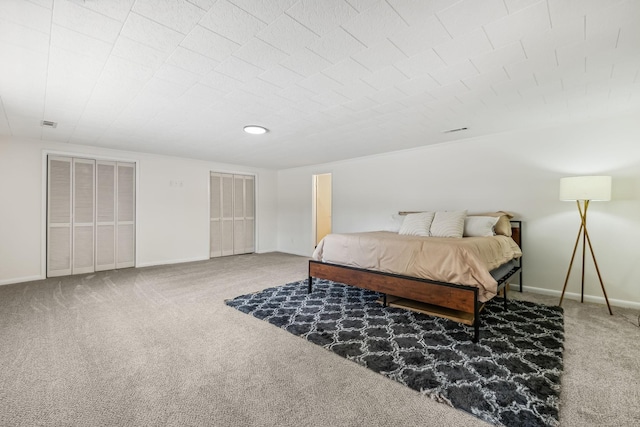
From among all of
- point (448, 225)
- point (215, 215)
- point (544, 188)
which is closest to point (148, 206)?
point (215, 215)

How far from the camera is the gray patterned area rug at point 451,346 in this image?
1670 mm

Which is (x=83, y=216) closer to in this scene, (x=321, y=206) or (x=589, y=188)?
(x=321, y=206)

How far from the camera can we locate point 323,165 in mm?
6562

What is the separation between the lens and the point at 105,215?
5.09 m

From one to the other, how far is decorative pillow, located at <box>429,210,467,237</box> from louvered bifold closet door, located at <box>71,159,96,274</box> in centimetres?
558

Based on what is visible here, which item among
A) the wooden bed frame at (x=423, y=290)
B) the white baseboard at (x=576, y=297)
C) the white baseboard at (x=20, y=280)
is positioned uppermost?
the wooden bed frame at (x=423, y=290)

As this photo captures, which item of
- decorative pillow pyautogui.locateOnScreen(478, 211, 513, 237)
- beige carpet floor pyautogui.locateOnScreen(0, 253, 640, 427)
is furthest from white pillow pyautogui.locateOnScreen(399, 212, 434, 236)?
beige carpet floor pyautogui.locateOnScreen(0, 253, 640, 427)

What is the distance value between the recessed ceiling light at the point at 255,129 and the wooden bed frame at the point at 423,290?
1868 mm

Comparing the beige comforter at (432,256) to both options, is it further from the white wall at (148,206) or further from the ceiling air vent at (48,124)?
the ceiling air vent at (48,124)

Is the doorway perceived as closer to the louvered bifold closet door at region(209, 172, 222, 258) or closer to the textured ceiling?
the louvered bifold closet door at region(209, 172, 222, 258)

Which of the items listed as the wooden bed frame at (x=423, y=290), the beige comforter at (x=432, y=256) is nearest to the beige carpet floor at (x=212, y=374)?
the wooden bed frame at (x=423, y=290)

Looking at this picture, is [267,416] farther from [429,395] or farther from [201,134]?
[201,134]

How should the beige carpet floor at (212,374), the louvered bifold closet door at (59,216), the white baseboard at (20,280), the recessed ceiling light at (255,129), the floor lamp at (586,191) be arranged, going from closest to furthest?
1. the beige carpet floor at (212,374)
2. the floor lamp at (586,191)
3. the recessed ceiling light at (255,129)
4. the white baseboard at (20,280)
5. the louvered bifold closet door at (59,216)

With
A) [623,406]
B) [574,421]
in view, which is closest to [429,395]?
[574,421]
